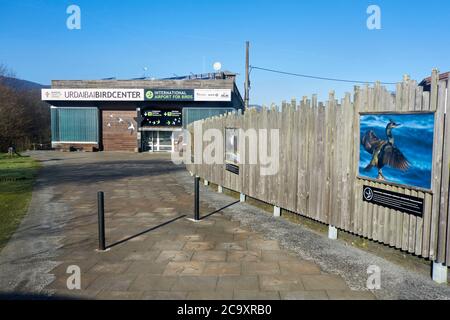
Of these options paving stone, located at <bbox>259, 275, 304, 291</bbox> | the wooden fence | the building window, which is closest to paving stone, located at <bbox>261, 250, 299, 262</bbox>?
paving stone, located at <bbox>259, 275, 304, 291</bbox>

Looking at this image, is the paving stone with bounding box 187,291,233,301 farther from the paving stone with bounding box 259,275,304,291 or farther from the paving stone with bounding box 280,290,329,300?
the paving stone with bounding box 280,290,329,300

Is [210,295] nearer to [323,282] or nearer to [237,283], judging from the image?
[237,283]

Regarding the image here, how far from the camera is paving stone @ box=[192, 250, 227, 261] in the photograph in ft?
17.6

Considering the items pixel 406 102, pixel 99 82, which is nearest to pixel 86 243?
pixel 406 102

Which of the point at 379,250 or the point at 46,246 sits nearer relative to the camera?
the point at 379,250

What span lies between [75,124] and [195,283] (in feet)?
109

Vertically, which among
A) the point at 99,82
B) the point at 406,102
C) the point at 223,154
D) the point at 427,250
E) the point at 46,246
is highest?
the point at 99,82

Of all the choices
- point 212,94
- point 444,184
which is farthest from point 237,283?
point 212,94

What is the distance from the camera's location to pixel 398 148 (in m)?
5.11

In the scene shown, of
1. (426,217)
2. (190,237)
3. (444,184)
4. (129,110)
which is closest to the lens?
(444,184)

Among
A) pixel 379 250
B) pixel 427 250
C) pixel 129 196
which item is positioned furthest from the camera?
pixel 129 196
